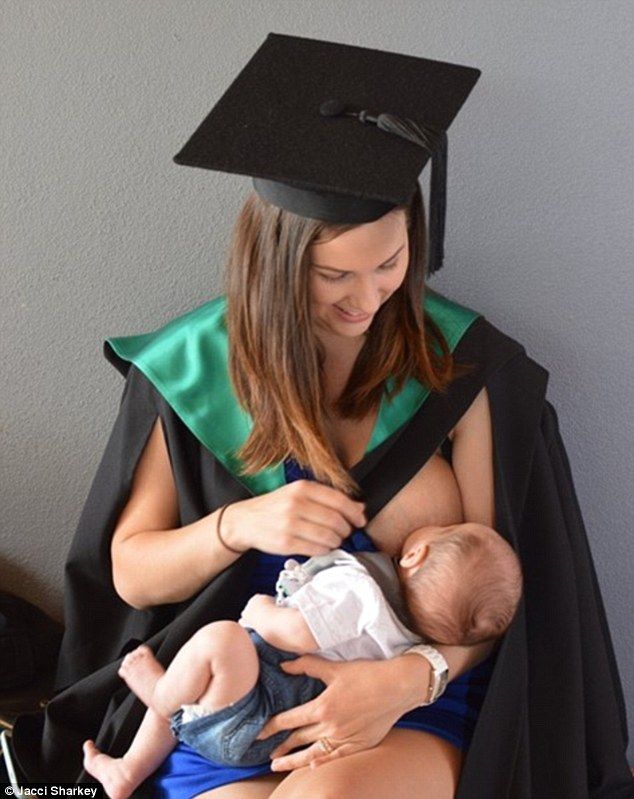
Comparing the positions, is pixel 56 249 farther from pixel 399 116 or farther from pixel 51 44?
pixel 399 116

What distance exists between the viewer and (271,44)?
2.07 meters

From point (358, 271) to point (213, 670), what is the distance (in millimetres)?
574

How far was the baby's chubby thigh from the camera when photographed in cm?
191

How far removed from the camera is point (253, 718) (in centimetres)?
196

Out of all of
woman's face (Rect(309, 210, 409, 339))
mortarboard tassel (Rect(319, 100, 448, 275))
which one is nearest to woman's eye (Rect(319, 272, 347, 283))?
woman's face (Rect(309, 210, 409, 339))

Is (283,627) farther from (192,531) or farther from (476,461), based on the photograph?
(476,461)

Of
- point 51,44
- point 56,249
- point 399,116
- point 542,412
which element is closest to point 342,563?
point 542,412

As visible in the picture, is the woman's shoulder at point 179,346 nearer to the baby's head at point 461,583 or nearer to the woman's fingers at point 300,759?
the baby's head at point 461,583

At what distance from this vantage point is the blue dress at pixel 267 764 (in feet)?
6.68

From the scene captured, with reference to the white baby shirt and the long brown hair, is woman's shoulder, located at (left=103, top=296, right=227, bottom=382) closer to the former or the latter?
the long brown hair

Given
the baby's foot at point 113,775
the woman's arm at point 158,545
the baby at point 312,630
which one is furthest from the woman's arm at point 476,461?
the baby's foot at point 113,775

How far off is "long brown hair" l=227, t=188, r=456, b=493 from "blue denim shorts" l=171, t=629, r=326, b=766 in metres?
0.31

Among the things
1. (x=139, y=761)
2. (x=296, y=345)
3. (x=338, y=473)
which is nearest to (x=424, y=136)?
(x=296, y=345)

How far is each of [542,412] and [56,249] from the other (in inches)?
35.5
